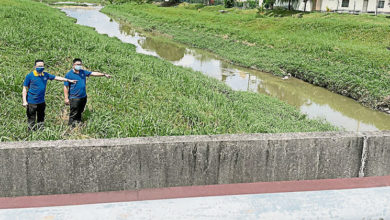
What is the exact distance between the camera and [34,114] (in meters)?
6.01

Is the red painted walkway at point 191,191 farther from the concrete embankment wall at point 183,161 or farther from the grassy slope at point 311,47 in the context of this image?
the grassy slope at point 311,47

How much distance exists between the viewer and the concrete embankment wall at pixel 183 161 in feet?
13.1

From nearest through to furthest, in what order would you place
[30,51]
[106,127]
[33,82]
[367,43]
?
[33,82]
[106,127]
[30,51]
[367,43]

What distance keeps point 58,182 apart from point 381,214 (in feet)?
11.5

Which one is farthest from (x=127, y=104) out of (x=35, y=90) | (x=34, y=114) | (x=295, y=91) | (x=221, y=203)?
(x=295, y=91)

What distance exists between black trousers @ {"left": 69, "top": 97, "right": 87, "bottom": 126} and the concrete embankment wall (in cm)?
241

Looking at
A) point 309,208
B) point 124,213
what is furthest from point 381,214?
point 124,213

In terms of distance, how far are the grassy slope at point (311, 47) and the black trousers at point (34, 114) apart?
11.7 metres

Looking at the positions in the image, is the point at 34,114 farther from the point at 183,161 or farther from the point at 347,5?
the point at 347,5

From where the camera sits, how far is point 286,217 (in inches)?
144

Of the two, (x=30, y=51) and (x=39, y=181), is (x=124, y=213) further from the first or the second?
(x=30, y=51)

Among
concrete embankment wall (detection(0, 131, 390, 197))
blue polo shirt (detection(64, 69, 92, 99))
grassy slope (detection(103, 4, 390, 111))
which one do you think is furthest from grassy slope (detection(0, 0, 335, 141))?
grassy slope (detection(103, 4, 390, 111))

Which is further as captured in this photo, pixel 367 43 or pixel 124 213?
pixel 367 43

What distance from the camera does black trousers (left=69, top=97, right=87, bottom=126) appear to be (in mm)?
6348
